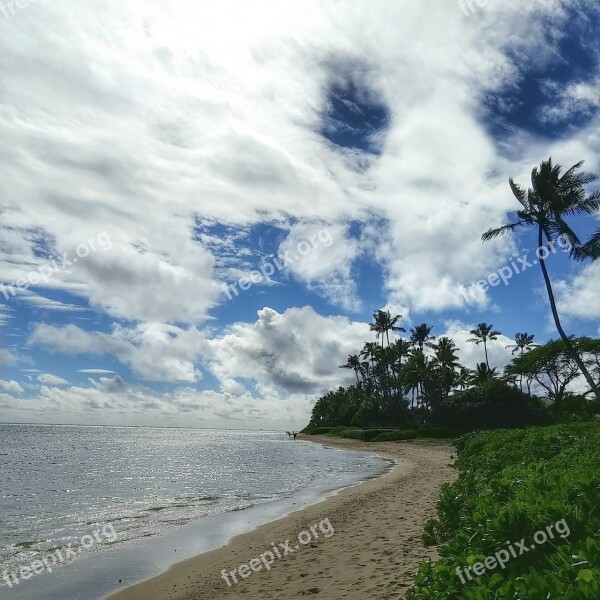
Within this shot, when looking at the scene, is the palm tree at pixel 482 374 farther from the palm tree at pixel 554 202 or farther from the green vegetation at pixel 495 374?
the palm tree at pixel 554 202

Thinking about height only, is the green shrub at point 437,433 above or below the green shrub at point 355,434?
A: below

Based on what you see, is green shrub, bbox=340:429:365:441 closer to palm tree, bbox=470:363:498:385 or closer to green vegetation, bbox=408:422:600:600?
palm tree, bbox=470:363:498:385

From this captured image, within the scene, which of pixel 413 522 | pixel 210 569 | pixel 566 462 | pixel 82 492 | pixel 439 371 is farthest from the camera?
pixel 439 371

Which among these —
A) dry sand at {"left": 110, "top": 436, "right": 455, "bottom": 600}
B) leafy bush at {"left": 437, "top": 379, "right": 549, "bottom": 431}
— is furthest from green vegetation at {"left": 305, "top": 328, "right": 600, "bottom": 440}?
dry sand at {"left": 110, "top": 436, "right": 455, "bottom": 600}

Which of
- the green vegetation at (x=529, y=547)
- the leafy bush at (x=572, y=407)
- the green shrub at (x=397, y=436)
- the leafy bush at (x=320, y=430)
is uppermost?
the leafy bush at (x=320, y=430)

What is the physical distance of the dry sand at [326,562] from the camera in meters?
7.90

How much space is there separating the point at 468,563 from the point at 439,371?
216ft

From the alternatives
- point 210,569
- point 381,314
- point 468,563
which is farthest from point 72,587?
point 381,314

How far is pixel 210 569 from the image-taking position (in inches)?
419

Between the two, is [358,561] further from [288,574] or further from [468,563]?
[468,563]

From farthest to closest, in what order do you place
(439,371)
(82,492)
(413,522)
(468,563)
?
(439,371) → (82,492) → (413,522) → (468,563)

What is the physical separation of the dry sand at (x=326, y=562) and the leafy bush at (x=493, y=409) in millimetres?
38404

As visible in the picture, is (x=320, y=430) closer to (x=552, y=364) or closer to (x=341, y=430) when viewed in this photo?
(x=341, y=430)

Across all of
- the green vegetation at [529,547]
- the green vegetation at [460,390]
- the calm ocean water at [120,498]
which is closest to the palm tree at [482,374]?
the green vegetation at [460,390]
